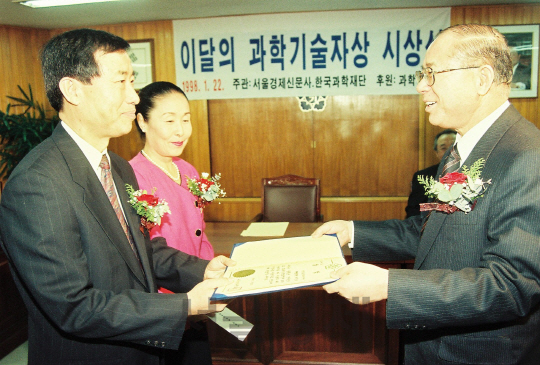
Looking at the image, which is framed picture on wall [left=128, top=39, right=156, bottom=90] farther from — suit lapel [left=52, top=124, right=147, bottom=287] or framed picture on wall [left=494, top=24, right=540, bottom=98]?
framed picture on wall [left=494, top=24, right=540, bottom=98]

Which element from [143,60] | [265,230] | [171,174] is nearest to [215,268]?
[171,174]

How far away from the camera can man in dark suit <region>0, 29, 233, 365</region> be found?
1066mm

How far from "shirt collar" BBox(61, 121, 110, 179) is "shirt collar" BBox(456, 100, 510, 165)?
1.25m

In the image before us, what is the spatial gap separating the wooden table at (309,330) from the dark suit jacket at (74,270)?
3.85 feet

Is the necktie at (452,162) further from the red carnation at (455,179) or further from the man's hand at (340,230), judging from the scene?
the man's hand at (340,230)

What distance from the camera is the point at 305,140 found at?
190 inches

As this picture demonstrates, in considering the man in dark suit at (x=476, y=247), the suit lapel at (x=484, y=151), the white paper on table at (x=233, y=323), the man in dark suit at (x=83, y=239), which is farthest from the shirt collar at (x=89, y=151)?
the suit lapel at (x=484, y=151)

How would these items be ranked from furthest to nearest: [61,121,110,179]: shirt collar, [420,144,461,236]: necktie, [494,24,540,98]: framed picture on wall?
[494,24,540,98]: framed picture on wall
[420,144,461,236]: necktie
[61,121,110,179]: shirt collar

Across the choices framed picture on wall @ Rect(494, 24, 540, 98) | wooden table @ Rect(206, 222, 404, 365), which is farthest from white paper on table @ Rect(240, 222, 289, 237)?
framed picture on wall @ Rect(494, 24, 540, 98)

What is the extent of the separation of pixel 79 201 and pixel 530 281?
1.30 m

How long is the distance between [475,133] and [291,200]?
2199 millimetres

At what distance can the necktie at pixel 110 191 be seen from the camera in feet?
4.37

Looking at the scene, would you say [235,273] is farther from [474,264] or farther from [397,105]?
[397,105]

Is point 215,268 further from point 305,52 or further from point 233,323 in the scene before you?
point 305,52
